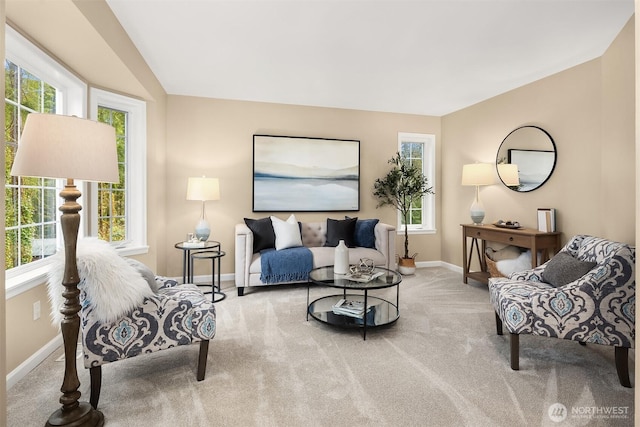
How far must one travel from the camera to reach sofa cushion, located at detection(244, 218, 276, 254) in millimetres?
4282

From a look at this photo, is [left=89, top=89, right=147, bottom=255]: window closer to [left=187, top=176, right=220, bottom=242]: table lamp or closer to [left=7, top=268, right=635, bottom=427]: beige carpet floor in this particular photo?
[left=187, top=176, right=220, bottom=242]: table lamp

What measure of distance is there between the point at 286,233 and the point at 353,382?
8.09ft

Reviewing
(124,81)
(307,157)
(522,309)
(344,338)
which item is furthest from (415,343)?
(124,81)

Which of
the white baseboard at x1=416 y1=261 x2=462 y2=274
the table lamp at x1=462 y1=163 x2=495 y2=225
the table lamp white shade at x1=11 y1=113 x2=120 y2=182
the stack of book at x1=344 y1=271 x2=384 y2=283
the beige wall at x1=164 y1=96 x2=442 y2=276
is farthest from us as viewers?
the white baseboard at x1=416 y1=261 x2=462 y2=274

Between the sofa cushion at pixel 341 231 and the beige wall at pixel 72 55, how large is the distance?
106 inches

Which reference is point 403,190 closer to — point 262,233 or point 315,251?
point 315,251

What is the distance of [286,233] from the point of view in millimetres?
4332

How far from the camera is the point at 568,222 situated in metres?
3.58

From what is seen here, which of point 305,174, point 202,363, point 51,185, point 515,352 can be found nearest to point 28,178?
point 51,185

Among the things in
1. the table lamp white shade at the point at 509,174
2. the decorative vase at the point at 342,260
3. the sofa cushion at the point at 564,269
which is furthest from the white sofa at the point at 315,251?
the sofa cushion at the point at 564,269

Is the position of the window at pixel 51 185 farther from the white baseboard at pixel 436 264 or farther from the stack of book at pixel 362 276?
the white baseboard at pixel 436 264

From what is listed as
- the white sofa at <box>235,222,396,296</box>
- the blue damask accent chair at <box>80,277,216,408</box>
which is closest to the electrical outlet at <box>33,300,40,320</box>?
the blue damask accent chair at <box>80,277,216,408</box>

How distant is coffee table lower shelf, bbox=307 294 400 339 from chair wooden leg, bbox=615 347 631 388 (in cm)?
146

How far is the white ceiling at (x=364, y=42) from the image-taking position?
2488mm
